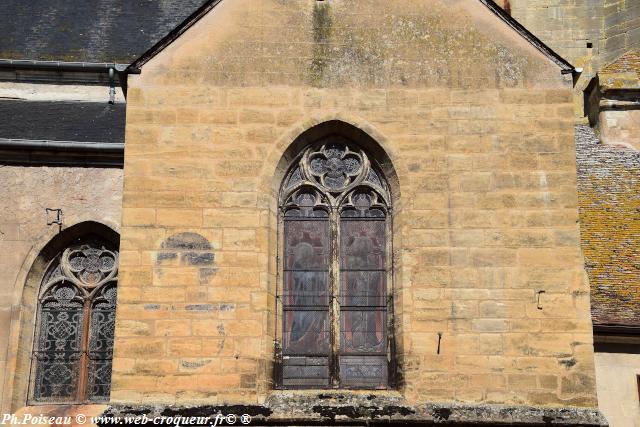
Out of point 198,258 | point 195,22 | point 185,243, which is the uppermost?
point 195,22

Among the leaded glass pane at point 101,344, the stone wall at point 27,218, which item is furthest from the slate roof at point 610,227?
the stone wall at point 27,218

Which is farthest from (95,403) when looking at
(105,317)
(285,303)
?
(285,303)

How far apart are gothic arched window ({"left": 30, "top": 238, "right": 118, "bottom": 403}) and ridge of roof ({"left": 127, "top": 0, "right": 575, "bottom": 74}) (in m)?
2.93

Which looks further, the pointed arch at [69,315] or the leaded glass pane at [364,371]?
the pointed arch at [69,315]

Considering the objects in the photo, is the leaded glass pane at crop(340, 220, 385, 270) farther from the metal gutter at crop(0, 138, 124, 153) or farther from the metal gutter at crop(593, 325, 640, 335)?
the metal gutter at crop(0, 138, 124, 153)

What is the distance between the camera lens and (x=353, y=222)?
32.3 ft

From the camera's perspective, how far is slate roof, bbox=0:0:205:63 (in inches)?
571

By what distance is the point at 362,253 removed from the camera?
9.76 meters

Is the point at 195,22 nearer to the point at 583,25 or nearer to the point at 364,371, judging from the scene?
the point at 364,371

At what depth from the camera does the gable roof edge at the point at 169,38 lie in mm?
9820

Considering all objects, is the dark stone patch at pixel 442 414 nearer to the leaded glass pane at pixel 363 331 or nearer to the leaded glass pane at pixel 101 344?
the leaded glass pane at pixel 363 331

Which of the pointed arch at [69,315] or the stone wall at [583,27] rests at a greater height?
the stone wall at [583,27]

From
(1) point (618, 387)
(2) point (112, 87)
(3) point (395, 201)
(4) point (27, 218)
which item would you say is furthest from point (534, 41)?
(2) point (112, 87)

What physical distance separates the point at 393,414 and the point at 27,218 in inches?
200
